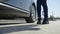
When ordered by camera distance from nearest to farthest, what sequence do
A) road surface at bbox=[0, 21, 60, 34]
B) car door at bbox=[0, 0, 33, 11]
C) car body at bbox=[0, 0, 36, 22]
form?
1. road surface at bbox=[0, 21, 60, 34]
2. car body at bbox=[0, 0, 36, 22]
3. car door at bbox=[0, 0, 33, 11]

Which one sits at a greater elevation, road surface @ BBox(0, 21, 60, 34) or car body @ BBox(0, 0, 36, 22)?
car body @ BBox(0, 0, 36, 22)

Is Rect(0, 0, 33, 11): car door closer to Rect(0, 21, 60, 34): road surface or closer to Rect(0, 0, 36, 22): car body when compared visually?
Rect(0, 0, 36, 22): car body

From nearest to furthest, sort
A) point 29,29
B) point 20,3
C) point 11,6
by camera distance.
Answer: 1. point 29,29
2. point 11,6
3. point 20,3

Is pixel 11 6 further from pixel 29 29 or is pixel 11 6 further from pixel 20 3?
pixel 29 29

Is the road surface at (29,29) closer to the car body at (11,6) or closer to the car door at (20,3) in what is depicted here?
the car body at (11,6)

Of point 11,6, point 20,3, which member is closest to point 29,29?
point 11,6

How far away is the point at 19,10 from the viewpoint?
5.48m

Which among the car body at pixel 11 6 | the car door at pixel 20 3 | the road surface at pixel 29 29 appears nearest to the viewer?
the road surface at pixel 29 29

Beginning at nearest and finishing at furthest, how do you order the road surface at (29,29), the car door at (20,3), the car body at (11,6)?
the road surface at (29,29) < the car body at (11,6) < the car door at (20,3)

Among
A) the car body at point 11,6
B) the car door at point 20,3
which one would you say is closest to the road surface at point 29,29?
the car body at point 11,6

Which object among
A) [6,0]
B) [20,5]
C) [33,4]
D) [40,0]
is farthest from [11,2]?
[33,4]

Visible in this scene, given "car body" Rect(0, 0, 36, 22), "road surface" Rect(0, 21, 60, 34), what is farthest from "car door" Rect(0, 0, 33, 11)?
"road surface" Rect(0, 21, 60, 34)

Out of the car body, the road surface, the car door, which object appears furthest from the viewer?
the car door

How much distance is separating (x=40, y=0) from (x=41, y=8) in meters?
0.31
